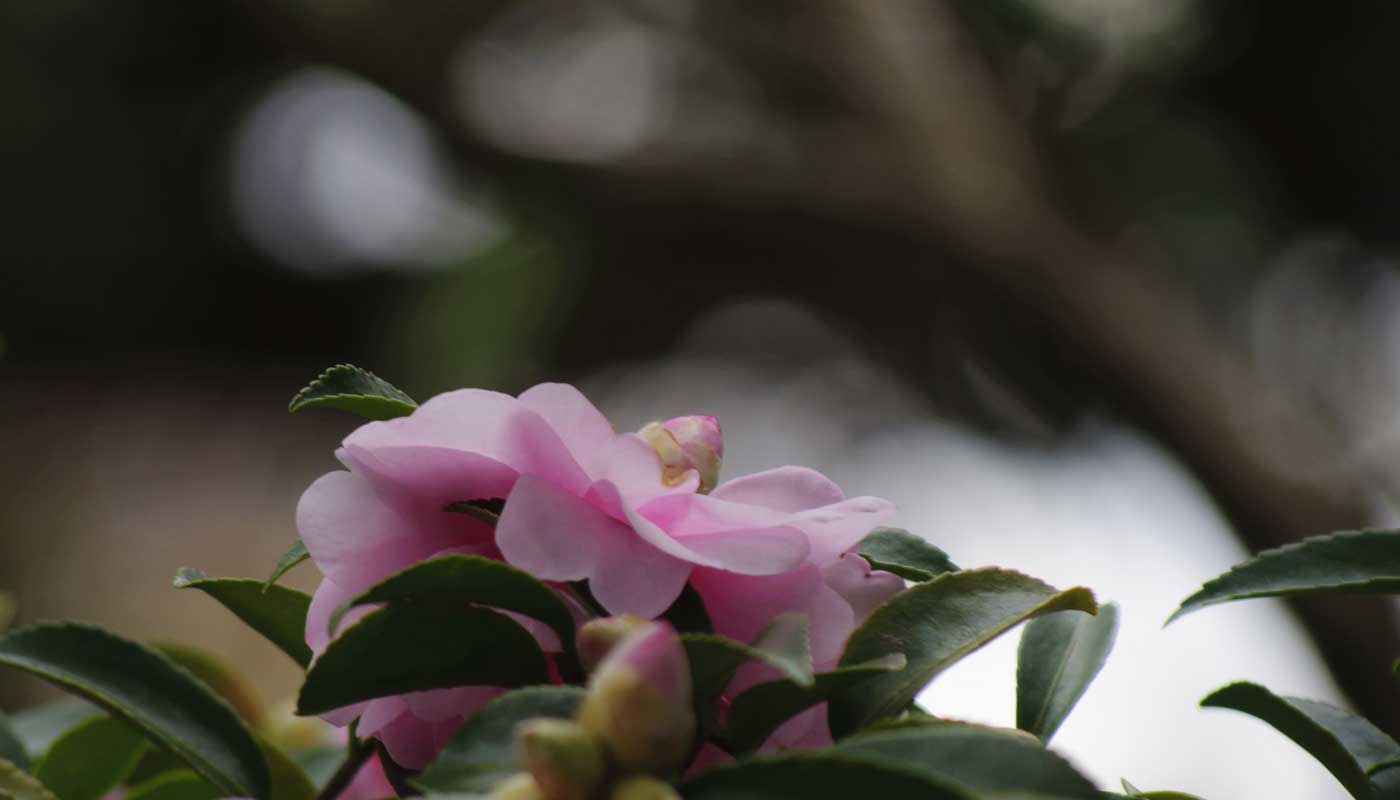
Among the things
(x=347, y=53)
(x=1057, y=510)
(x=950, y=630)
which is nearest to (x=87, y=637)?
(x=950, y=630)

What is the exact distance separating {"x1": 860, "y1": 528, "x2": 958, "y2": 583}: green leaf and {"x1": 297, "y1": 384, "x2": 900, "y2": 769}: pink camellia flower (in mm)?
41

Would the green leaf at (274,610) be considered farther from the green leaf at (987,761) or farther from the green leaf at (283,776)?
the green leaf at (987,761)

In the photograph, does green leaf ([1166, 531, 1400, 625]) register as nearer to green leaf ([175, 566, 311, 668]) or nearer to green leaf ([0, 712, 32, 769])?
green leaf ([175, 566, 311, 668])

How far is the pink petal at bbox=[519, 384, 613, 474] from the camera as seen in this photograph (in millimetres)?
302

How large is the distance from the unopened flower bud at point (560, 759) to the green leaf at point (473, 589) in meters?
0.05

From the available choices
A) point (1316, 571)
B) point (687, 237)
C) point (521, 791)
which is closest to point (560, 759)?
point (521, 791)

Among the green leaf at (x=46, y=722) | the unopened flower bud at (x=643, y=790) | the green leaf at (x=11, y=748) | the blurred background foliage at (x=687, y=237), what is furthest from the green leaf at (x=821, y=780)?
the blurred background foliage at (x=687, y=237)

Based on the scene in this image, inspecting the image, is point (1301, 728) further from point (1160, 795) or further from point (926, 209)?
point (926, 209)

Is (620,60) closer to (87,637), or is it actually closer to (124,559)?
(124,559)

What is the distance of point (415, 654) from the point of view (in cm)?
28

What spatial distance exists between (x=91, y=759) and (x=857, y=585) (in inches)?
11.8

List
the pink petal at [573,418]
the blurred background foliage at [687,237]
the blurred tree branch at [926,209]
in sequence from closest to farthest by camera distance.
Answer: the pink petal at [573,418], the blurred tree branch at [926,209], the blurred background foliage at [687,237]

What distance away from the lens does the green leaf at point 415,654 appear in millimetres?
278

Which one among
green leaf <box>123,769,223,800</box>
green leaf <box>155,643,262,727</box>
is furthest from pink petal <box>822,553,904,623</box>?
green leaf <box>155,643,262,727</box>
